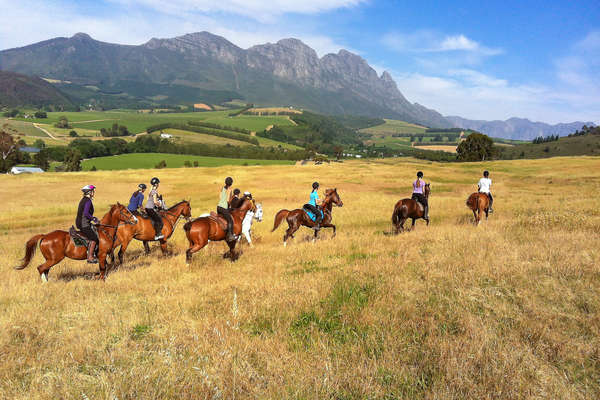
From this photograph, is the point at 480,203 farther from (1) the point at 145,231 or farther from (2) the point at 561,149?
(2) the point at 561,149

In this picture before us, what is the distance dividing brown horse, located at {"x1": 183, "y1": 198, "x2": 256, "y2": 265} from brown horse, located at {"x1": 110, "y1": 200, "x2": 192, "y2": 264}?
75.3 inches

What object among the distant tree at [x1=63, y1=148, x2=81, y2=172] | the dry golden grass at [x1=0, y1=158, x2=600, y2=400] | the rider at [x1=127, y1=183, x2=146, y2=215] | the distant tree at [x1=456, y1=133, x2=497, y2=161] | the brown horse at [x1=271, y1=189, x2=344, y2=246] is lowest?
the dry golden grass at [x1=0, y1=158, x2=600, y2=400]

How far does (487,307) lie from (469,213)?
16.2 metres

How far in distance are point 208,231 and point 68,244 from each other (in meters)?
4.38

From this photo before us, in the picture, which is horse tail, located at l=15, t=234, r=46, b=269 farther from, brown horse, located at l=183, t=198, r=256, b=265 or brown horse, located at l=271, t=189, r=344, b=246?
brown horse, located at l=271, t=189, r=344, b=246

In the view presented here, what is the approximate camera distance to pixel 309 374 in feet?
13.9

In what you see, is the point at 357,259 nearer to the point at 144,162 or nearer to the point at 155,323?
the point at 155,323

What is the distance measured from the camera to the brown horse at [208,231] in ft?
36.9

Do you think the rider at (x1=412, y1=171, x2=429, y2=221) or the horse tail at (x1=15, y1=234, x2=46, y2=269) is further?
the rider at (x1=412, y1=171, x2=429, y2=221)

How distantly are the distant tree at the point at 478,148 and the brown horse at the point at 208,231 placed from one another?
90026 millimetres

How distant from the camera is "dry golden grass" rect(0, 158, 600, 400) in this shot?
13.3ft

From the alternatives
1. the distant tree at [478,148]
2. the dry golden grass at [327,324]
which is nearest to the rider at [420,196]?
the dry golden grass at [327,324]

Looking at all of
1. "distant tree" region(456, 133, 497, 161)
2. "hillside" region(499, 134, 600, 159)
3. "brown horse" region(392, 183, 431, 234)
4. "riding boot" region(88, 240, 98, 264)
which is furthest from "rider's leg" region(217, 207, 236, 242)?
"hillside" region(499, 134, 600, 159)

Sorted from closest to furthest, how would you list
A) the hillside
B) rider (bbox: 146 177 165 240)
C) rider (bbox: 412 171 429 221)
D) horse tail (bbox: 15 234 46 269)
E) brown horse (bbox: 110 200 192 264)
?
horse tail (bbox: 15 234 46 269) → brown horse (bbox: 110 200 192 264) → rider (bbox: 146 177 165 240) → rider (bbox: 412 171 429 221) → the hillside
